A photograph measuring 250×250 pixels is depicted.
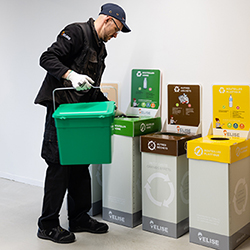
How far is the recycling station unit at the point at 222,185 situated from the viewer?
2.36 meters

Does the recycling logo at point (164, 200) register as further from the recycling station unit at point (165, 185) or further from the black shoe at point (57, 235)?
the black shoe at point (57, 235)

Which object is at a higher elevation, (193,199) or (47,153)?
(47,153)

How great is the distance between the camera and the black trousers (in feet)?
8.38

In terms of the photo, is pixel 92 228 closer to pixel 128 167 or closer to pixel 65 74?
pixel 128 167

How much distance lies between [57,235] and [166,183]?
819 millimetres

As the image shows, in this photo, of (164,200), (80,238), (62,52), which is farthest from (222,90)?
(80,238)

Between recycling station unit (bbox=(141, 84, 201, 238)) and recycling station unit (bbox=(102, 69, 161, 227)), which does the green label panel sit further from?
recycling station unit (bbox=(141, 84, 201, 238))

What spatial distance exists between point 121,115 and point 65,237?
100 cm

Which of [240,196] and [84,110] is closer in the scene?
[84,110]

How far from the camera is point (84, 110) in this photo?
89.5 inches

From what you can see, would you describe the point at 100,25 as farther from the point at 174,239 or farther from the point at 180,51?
the point at 174,239

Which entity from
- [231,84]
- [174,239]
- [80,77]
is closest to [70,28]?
[80,77]

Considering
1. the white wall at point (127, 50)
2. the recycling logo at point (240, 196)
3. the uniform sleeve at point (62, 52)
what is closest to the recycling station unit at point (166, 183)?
the white wall at point (127, 50)

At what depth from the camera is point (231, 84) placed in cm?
266
